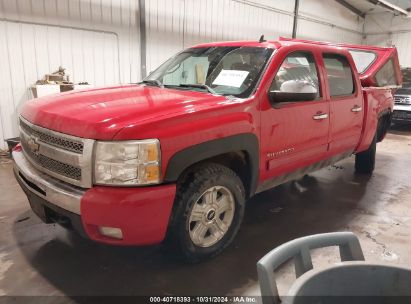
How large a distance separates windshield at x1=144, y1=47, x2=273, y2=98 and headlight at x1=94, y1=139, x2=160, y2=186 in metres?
1.00

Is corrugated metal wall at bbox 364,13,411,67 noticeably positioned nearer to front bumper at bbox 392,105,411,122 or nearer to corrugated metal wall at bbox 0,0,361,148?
front bumper at bbox 392,105,411,122

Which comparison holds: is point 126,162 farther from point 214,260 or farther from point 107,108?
point 214,260

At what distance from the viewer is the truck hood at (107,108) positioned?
2049mm

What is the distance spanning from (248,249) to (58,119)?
5.80ft

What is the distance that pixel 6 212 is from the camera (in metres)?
3.43

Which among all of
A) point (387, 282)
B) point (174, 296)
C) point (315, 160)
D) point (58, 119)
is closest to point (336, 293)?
point (387, 282)

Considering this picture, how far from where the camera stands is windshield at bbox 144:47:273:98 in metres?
2.83

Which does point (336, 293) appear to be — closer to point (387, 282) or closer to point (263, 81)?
point (387, 282)

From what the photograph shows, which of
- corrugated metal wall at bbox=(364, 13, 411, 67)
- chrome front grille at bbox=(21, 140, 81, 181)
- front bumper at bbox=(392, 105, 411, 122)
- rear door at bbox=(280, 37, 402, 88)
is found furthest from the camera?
corrugated metal wall at bbox=(364, 13, 411, 67)

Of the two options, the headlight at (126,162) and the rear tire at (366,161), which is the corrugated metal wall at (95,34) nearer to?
the headlight at (126,162)

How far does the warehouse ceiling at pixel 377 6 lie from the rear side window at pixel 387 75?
8.65 m

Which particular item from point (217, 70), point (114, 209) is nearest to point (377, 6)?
point (217, 70)

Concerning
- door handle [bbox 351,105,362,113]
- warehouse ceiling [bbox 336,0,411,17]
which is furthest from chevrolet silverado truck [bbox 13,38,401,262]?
warehouse ceiling [bbox 336,0,411,17]

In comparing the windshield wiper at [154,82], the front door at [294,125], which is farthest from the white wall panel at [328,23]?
the windshield wiper at [154,82]
